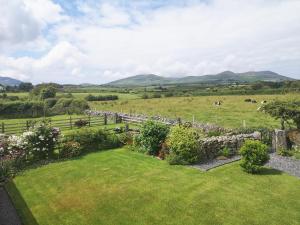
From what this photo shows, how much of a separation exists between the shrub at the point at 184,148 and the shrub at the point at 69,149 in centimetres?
562

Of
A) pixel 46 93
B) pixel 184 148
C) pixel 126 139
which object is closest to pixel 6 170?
pixel 126 139

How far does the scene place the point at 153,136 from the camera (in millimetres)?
17156

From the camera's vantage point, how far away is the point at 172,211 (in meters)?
9.71

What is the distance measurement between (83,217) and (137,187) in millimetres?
2970

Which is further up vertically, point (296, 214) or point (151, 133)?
point (151, 133)

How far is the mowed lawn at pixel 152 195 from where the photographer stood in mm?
9305

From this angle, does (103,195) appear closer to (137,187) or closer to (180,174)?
(137,187)

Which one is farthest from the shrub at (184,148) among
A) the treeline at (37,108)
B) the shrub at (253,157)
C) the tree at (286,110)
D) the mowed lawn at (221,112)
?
the treeline at (37,108)

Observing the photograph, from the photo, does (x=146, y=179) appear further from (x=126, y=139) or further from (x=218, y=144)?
(x=126, y=139)

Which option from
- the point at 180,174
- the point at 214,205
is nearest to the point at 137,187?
the point at 180,174

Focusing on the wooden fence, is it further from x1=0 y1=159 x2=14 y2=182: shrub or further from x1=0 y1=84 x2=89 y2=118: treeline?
x1=0 y1=84 x2=89 y2=118: treeline

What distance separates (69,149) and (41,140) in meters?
1.77

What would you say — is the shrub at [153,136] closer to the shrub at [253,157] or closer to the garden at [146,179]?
the garden at [146,179]

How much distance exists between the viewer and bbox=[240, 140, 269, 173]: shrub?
13102 mm
